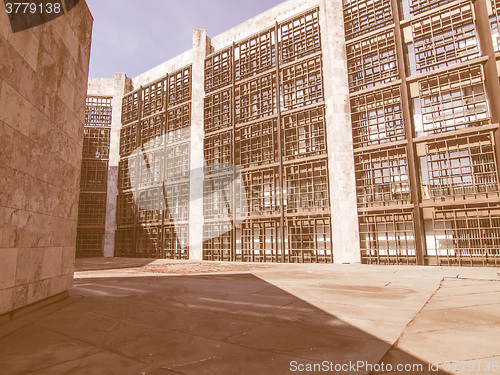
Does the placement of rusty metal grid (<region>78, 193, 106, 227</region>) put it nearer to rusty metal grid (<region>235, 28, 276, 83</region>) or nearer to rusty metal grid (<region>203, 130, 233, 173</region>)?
rusty metal grid (<region>203, 130, 233, 173</region>)

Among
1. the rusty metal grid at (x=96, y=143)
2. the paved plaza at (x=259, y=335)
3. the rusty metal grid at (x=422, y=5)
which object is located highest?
the rusty metal grid at (x=422, y=5)

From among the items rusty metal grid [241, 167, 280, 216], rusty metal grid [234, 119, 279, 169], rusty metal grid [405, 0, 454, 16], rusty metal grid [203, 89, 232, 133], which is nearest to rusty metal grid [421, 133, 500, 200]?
rusty metal grid [405, 0, 454, 16]

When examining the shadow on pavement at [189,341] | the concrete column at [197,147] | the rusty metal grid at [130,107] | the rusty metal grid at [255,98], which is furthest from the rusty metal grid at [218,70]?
the shadow on pavement at [189,341]

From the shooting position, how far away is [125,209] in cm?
2442

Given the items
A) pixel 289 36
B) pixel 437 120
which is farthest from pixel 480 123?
pixel 289 36

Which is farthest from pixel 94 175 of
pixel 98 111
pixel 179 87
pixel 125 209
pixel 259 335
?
pixel 259 335

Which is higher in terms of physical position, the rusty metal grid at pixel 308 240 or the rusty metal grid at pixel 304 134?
the rusty metal grid at pixel 304 134

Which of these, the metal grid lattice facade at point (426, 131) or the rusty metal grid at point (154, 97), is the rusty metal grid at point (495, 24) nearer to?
the metal grid lattice facade at point (426, 131)

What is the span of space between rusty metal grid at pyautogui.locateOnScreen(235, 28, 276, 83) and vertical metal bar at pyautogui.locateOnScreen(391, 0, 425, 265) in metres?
6.69

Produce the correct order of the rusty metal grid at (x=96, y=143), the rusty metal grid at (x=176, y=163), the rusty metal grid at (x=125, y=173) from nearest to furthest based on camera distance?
the rusty metal grid at (x=176, y=163) → the rusty metal grid at (x=125, y=173) → the rusty metal grid at (x=96, y=143)

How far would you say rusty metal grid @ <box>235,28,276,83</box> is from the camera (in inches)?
731

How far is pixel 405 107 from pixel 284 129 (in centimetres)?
615

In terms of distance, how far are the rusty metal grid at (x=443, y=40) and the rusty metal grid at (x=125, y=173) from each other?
66.7 feet

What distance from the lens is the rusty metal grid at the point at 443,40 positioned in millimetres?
13070
